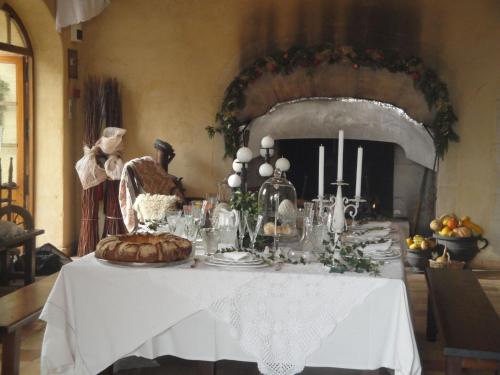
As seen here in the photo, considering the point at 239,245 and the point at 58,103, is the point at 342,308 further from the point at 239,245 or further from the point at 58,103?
the point at 58,103

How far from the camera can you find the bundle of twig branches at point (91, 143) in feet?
21.8

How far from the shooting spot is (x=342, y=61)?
257 inches

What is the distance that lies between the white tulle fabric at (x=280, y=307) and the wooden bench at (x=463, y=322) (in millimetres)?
439

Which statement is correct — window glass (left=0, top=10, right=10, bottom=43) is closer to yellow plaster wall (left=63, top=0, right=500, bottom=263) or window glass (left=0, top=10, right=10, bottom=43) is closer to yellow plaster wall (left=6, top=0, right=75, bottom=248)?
yellow plaster wall (left=6, top=0, right=75, bottom=248)

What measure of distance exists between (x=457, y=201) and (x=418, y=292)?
4.49ft

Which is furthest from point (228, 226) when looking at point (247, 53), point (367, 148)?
point (367, 148)

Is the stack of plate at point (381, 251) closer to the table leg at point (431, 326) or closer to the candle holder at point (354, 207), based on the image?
the candle holder at point (354, 207)

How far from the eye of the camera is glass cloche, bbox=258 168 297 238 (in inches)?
129

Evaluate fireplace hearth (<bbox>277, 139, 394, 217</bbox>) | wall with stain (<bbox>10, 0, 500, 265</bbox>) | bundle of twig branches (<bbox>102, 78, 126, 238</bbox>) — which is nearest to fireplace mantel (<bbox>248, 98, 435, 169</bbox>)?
fireplace hearth (<bbox>277, 139, 394, 217</bbox>)

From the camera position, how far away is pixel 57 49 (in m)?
6.61

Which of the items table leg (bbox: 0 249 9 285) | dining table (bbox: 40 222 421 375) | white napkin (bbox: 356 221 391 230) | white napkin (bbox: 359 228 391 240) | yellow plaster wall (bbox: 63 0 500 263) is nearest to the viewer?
dining table (bbox: 40 222 421 375)

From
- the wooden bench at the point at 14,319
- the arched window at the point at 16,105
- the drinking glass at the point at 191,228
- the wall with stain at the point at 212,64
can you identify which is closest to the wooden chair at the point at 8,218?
the arched window at the point at 16,105

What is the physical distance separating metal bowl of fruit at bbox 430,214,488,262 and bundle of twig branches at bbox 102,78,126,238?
2.85 m

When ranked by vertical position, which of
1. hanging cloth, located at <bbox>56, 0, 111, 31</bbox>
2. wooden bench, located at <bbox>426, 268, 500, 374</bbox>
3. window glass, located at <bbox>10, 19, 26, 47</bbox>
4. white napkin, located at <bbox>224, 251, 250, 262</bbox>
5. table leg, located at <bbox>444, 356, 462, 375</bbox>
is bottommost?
table leg, located at <bbox>444, 356, 462, 375</bbox>
